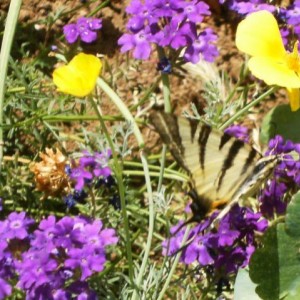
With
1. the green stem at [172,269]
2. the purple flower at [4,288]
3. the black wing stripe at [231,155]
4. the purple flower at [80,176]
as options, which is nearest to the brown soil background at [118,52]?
the purple flower at [80,176]

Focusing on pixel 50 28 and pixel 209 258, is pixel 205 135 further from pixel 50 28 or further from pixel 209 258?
pixel 50 28

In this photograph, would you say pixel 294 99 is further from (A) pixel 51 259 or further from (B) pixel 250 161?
(A) pixel 51 259

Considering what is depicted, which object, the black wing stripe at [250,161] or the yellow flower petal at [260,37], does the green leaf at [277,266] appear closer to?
the black wing stripe at [250,161]

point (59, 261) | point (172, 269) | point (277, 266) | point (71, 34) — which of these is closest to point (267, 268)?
point (277, 266)

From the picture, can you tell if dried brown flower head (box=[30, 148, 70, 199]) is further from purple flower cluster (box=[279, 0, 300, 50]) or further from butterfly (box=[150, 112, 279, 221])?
purple flower cluster (box=[279, 0, 300, 50])

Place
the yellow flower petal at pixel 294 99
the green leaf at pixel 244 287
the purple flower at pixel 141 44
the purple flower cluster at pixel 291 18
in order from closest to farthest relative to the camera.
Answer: the yellow flower petal at pixel 294 99
the green leaf at pixel 244 287
the purple flower at pixel 141 44
the purple flower cluster at pixel 291 18

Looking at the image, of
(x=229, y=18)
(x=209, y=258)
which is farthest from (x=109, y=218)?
(x=229, y=18)

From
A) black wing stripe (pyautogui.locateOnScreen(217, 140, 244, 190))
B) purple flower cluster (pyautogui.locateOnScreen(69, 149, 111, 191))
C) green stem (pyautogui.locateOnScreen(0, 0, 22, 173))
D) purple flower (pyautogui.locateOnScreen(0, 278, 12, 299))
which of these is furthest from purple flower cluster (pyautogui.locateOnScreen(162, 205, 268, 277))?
green stem (pyautogui.locateOnScreen(0, 0, 22, 173))
